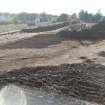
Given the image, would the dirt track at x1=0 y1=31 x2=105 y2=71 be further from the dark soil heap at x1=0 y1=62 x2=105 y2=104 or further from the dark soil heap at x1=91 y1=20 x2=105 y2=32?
the dark soil heap at x1=91 y1=20 x2=105 y2=32

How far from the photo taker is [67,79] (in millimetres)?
15078

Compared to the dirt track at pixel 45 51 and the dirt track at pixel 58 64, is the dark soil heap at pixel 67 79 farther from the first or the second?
the dirt track at pixel 45 51

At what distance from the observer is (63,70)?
16562 mm

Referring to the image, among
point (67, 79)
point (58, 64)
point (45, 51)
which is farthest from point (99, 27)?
point (67, 79)

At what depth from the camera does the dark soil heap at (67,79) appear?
44.2 feet

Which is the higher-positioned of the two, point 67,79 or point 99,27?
point 99,27

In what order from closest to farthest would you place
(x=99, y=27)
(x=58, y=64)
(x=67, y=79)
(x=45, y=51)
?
1. (x=67, y=79)
2. (x=58, y=64)
3. (x=45, y=51)
4. (x=99, y=27)

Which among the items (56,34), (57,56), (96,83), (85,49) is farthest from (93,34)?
(96,83)

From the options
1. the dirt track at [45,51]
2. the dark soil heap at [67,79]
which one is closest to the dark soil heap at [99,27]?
the dirt track at [45,51]

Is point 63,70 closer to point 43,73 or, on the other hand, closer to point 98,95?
point 43,73

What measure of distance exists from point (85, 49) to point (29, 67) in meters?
7.45

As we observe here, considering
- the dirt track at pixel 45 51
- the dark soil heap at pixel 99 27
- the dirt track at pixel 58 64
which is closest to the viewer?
the dirt track at pixel 58 64

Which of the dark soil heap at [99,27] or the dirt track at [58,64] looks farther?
the dark soil heap at [99,27]

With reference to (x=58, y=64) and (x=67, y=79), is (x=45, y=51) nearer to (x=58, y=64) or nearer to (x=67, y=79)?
(x=58, y=64)
